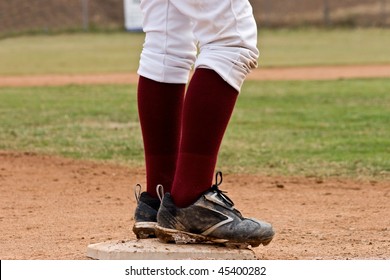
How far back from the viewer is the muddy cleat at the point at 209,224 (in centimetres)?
310

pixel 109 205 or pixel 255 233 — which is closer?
pixel 255 233

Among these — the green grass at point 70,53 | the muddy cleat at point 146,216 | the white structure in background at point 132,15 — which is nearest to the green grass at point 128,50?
the green grass at point 70,53

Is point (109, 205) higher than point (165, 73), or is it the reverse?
point (165, 73)

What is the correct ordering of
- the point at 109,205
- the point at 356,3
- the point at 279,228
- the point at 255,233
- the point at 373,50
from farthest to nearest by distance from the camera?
the point at 356,3
the point at 373,50
the point at 109,205
the point at 279,228
the point at 255,233

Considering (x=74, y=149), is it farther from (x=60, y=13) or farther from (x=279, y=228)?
(x=60, y=13)

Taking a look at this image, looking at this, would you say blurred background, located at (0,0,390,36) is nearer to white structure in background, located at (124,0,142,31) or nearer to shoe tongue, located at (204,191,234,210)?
white structure in background, located at (124,0,142,31)

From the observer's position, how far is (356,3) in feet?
134

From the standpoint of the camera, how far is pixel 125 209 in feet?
15.4

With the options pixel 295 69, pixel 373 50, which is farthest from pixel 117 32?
pixel 295 69

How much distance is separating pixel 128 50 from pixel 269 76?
9.51 m

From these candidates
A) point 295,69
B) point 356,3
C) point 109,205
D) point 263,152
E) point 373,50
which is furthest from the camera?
point 356,3

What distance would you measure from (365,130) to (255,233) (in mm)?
5545

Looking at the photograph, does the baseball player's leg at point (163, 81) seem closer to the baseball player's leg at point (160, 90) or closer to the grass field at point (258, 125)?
the baseball player's leg at point (160, 90)

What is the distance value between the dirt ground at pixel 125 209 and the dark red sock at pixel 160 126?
1.35ft
